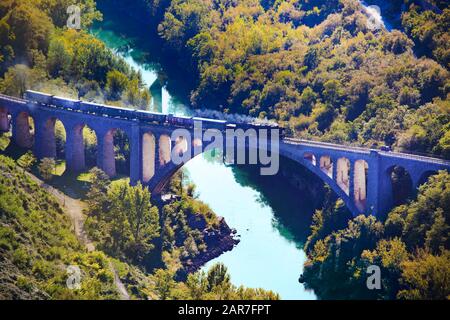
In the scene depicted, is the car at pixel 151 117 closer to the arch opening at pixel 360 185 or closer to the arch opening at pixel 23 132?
the arch opening at pixel 23 132

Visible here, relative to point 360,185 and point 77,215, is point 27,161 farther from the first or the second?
point 360,185

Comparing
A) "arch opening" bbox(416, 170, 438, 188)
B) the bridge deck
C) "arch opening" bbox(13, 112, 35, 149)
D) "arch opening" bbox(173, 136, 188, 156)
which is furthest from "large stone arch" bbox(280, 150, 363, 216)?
"arch opening" bbox(13, 112, 35, 149)

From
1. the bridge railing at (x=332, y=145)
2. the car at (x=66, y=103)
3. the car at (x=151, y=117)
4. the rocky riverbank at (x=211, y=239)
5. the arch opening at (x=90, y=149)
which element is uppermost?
the car at (x=66, y=103)

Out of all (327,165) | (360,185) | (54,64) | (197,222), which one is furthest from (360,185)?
(54,64)

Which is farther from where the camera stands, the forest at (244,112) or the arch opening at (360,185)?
the arch opening at (360,185)

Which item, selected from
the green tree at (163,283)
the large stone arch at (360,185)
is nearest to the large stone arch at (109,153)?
the green tree at (163,283)
